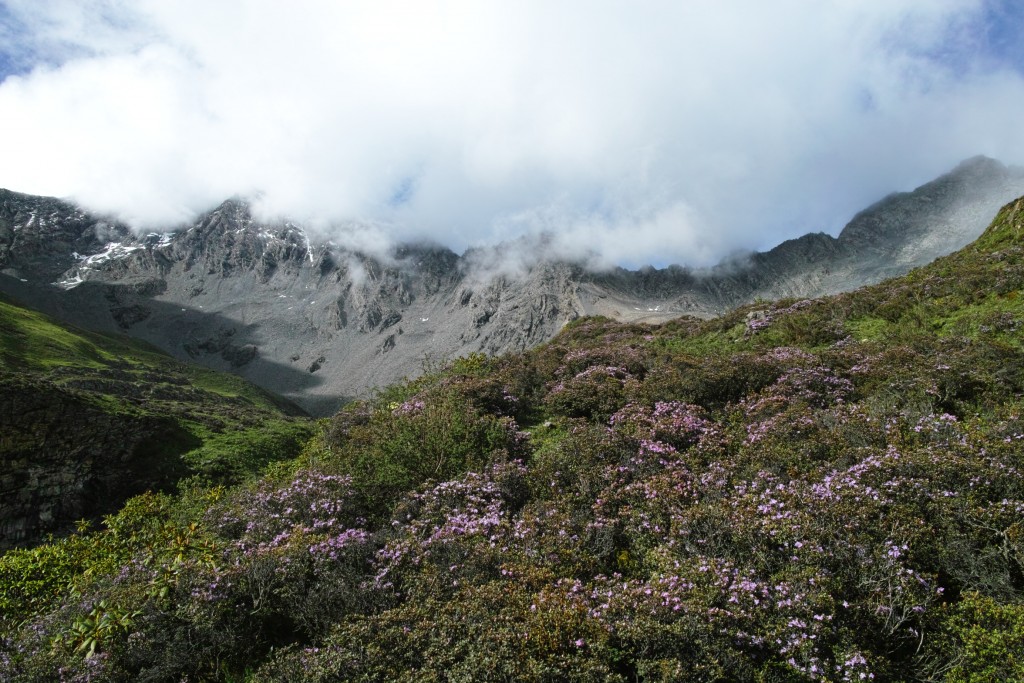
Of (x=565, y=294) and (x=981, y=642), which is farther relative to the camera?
(x=565, y=294)

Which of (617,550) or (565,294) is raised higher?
(565,294)

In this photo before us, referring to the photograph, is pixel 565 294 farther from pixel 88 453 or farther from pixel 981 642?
pixel 981 642

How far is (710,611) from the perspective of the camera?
5.46 m

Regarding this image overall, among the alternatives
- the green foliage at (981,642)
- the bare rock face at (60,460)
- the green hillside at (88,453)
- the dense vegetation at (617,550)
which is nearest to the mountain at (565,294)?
the green hillside at (88,453)

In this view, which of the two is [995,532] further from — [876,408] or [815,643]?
[876,408]

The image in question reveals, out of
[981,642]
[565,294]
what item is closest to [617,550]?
[981,642]

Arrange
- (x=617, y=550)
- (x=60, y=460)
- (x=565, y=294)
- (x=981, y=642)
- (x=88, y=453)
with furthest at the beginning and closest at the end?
(x=565, y=294), (x=88, y=453), (x=60, y=460), (x=617, y=550), (x=981, y=642)

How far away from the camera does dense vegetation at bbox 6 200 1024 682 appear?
17.5ft

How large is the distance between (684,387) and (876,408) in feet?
13.1

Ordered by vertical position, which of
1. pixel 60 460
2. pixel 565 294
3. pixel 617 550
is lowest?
pixel 617 550

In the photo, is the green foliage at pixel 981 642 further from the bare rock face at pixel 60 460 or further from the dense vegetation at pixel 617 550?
the bare rock face at pixel 60 460

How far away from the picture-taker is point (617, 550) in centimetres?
771

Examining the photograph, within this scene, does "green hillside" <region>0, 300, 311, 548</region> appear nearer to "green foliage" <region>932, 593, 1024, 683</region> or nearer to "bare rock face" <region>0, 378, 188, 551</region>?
"bare rock face" <region>0, 378, 188, 551</region>

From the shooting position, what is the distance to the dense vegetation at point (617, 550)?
5.32 m
